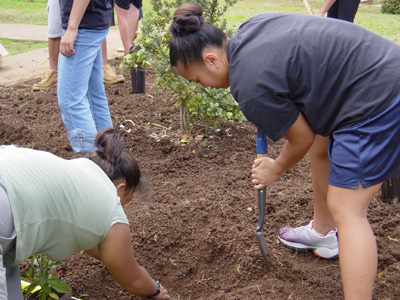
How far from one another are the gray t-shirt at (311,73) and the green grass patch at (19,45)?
6537 mm

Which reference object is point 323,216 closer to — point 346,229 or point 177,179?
point 346,229

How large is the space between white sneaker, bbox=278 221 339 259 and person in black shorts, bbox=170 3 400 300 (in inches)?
28.7

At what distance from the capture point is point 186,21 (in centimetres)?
190

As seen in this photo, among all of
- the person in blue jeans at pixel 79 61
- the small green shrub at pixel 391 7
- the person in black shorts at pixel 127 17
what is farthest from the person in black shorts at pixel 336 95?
the small green shrub at pixel 391 7

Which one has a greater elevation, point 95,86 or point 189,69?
point 189,69

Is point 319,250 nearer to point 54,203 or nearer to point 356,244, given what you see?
point 356,244

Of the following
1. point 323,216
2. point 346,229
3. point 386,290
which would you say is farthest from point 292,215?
point 346,229

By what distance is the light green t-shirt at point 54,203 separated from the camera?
1.71 metres

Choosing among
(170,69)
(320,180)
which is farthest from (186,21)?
(170,69)

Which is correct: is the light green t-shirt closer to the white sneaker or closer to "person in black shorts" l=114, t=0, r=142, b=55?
the white sneaker

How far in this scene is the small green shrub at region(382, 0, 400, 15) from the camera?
15038 mm

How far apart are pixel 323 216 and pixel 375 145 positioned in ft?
2.79

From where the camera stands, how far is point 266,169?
222 cm

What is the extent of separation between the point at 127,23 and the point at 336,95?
4772 mm
